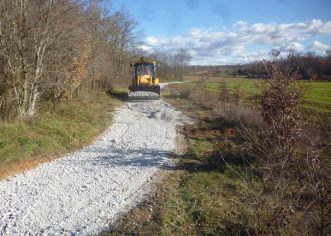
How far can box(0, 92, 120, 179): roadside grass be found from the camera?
1086cm

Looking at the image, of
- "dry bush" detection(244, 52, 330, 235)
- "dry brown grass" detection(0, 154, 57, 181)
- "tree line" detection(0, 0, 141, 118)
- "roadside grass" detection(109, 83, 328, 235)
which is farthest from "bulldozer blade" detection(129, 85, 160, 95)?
"dry bush" detection(244, 52, 330, 235)

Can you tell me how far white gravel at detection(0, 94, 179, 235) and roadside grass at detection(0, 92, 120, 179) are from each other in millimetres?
442

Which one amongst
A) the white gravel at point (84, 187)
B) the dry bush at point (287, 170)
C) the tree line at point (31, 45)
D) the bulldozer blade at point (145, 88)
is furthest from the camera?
the bulldozer blade at point (145, 88)

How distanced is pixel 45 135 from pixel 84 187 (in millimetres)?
4984

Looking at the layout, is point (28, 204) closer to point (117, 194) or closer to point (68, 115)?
point (117, 194)

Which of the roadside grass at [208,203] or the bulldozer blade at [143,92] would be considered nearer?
the roadside grass at [208,203]

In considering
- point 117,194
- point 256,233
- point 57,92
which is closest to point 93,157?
point 117,194

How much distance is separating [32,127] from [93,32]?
17.2 m

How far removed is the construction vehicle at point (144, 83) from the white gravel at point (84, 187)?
1468 cm

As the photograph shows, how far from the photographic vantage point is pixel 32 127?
14297mm

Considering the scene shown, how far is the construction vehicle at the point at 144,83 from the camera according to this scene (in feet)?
96.9

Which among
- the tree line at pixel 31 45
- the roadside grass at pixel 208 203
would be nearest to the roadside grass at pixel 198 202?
the roadside grass at pixel 208 203

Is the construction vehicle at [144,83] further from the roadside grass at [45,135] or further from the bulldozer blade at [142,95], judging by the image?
the roadside grass at [45,135]

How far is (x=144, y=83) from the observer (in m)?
30.9
